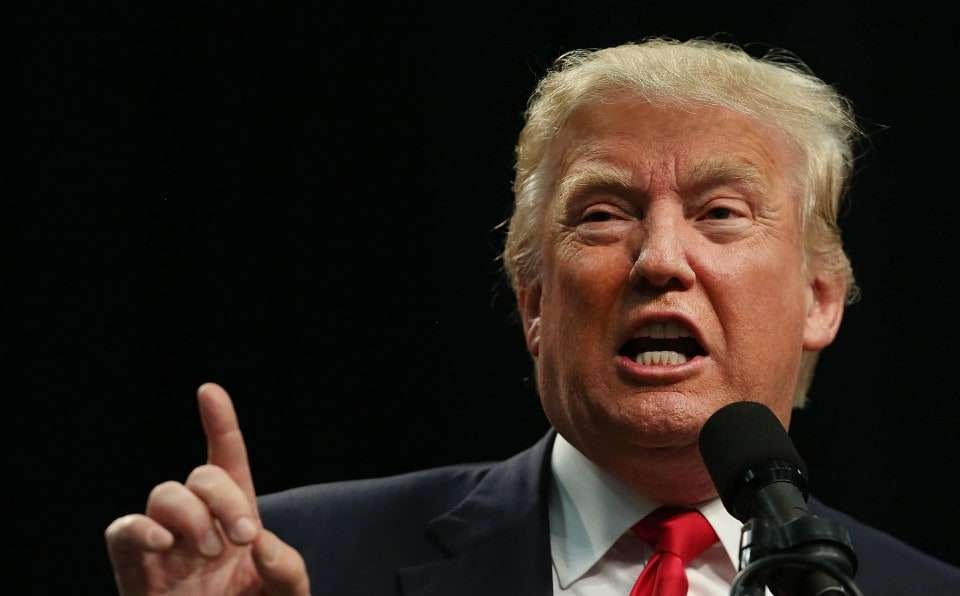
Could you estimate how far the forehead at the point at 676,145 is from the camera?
2271 mm

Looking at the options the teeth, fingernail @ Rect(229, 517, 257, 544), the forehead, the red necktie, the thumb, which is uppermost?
the forehead

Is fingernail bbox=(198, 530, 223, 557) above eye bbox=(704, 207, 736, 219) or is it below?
below

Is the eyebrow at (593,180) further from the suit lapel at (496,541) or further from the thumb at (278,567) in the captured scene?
the thumb at (278,567)

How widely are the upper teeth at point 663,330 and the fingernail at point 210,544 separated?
0.87 m

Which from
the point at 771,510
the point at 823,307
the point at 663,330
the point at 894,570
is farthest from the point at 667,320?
the point at 771,510

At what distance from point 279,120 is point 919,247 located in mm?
1448

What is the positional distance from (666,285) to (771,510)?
829 millimetres

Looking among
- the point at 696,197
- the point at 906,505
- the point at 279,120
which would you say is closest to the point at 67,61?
the point at 279,120

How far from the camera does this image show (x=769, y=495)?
1.40 meters

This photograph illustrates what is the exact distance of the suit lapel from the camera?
2188 millimetres

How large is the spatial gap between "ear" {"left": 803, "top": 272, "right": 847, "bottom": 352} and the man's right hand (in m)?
1.21

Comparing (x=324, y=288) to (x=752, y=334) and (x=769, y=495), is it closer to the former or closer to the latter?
(x=752, y=334)

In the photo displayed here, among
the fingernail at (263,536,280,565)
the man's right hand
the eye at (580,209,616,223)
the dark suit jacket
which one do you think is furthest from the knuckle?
the eye at (580,209,616,223)

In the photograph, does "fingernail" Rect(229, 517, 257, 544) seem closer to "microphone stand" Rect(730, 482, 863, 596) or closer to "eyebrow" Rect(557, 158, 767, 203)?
"microphone stand" Rect(730, 482, 863, 596)
